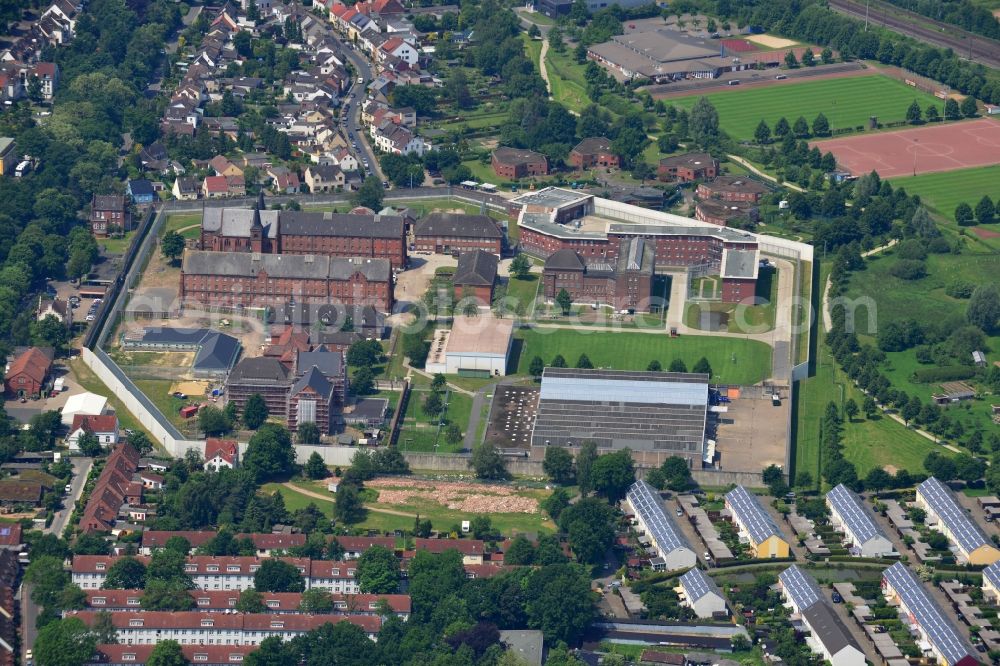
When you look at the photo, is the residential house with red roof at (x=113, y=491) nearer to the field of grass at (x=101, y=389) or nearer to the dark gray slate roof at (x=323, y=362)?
the field of grass at (x=101, y=389)

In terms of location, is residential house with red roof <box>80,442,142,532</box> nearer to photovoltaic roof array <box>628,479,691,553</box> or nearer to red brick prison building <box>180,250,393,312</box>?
red brick prison building <box>180,250,393,312</box>

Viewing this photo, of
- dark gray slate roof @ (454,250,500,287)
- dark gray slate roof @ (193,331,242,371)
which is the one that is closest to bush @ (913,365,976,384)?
dark gray slate roof @ (454,250,500,287)

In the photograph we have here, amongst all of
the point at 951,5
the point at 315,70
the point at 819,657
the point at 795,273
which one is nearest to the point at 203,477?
the point at 819,657

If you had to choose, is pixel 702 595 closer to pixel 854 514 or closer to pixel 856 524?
pixel 856 524

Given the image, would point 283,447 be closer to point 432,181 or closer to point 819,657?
point 819,657

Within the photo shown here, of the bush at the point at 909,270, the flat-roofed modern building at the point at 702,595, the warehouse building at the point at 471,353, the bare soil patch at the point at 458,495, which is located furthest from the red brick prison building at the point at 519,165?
the flat-roofed modern building at the point at 702,595

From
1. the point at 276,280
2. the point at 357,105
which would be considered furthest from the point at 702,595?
the point at 357,105
